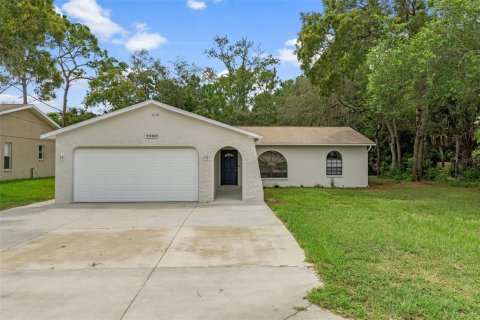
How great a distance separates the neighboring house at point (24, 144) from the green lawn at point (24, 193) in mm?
2302

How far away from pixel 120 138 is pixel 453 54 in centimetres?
1296

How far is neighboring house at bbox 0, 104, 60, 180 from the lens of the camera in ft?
67.4

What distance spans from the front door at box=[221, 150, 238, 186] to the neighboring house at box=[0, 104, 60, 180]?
11992 mm

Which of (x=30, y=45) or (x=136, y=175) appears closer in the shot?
(x=136, y=175)

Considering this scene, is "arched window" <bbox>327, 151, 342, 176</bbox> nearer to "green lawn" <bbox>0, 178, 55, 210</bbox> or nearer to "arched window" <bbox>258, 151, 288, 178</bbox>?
"arched window" <bbox>258, 151, 288, 178</bbox>

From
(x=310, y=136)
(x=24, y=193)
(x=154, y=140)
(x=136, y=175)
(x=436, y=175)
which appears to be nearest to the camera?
(x=154, y=140)

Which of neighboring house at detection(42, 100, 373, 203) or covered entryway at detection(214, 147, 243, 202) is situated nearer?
neighboring house at detection(42, 100, 373, 203)

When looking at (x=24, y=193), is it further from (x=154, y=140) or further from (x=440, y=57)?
(x=440, y=57)

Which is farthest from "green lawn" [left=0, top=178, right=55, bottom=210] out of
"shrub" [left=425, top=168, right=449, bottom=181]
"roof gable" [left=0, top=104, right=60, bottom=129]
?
"shrub" [left=425, top=168, right=449, bottom=181]

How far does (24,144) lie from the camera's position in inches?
870

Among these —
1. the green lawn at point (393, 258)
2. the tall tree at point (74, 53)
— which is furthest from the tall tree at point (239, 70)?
the green lawn at point (393, 258)

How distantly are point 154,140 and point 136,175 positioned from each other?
5.10 feet

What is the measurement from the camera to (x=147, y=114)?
13.8 metres

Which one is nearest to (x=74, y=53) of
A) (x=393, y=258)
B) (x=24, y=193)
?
(x=24, y=193)
